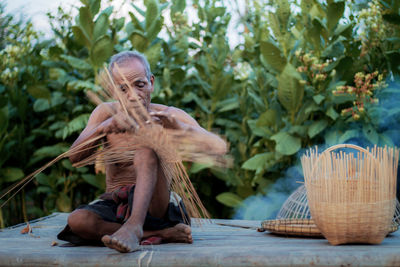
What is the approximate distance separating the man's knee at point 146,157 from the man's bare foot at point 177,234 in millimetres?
277

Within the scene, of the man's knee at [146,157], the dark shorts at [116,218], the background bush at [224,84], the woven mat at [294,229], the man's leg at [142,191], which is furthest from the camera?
the background bush at [224,84]

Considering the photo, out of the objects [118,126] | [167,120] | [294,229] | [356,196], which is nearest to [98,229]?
[118,126]

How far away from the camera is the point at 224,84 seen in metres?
3.45

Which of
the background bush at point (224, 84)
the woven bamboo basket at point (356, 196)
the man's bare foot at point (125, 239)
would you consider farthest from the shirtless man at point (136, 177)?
the background bush at point (224, 84)

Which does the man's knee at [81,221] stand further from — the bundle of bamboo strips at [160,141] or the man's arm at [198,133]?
the man's arm at [198,133]

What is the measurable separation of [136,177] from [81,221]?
284 mm

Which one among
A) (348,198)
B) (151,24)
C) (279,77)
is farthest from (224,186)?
(348,198)

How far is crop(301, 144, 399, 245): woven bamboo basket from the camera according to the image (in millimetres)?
1508

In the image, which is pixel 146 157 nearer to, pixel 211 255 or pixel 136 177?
pixel 136 177

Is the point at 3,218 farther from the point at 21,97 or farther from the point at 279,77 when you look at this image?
the point at 279,77

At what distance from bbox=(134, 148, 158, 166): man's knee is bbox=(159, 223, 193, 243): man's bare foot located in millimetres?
277

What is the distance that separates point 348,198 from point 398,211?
0.92m

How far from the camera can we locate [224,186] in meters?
3.68

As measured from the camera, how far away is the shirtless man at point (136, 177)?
1.53 meters
